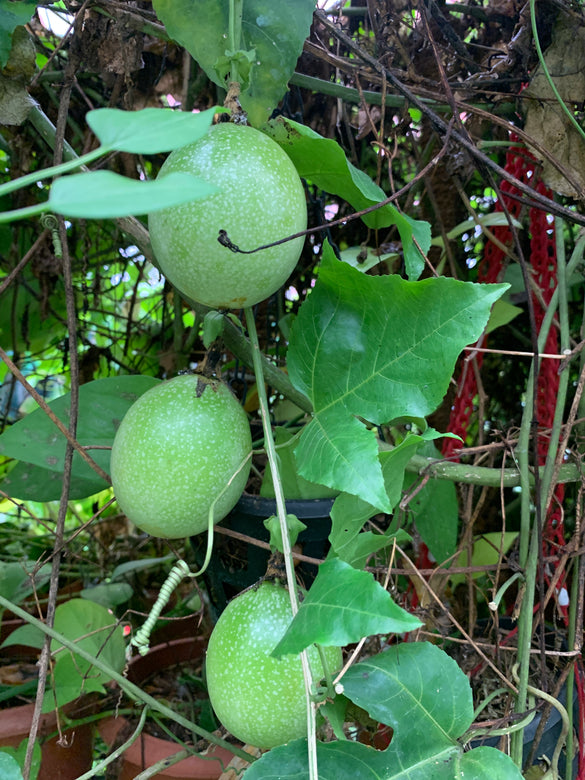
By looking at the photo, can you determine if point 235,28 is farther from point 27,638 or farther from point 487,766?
point 27,638

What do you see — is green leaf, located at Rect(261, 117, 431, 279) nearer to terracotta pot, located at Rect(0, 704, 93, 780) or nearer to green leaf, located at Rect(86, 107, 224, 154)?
green leaf, located at Rect(86, 107, 224, 154)

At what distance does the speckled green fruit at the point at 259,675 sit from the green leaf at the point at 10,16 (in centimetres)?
62

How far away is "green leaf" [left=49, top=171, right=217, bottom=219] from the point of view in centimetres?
20

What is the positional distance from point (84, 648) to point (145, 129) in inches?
31.5

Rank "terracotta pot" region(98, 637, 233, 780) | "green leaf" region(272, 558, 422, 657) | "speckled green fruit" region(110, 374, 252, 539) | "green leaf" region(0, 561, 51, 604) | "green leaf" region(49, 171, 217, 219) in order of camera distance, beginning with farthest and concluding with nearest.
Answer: "green leaf" region(0, 561, 51, 604), "terracotta pot" region(98, 637, 233, 780), "speckled green fruit" region(110, 374, 252, 539), "green leaf" region(272, 558, 422, 657), "green leaf" region(49, 171, 217, 219)

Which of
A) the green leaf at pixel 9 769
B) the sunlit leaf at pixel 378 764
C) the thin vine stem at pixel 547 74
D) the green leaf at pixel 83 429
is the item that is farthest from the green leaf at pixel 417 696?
the thin vine stem at pixel 547 74

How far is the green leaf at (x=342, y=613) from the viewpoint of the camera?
0.37 meters

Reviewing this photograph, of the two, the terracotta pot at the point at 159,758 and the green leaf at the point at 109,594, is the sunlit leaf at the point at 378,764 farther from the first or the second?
the green leaf at the point at 109,594

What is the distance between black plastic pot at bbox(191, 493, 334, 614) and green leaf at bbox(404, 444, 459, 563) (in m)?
0.19

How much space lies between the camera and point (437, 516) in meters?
0.90

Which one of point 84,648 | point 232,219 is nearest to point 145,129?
point 232,219

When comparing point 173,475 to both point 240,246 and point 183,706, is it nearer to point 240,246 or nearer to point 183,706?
point 240,246

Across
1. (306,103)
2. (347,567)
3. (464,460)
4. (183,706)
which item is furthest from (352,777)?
(306,103)

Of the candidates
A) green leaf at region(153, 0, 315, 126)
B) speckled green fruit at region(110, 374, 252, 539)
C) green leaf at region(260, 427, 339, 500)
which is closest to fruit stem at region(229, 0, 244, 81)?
green leaf at region(153, 0, 315, 126)
